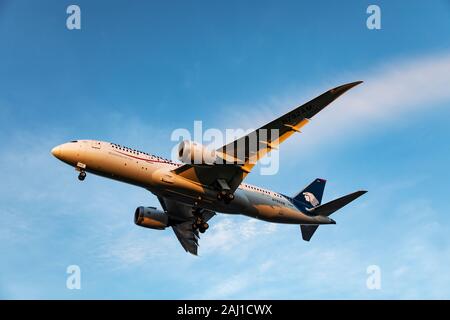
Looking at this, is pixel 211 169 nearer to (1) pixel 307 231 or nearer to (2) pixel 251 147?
(2) pixel 251 147

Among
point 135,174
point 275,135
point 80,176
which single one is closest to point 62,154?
point 80,176

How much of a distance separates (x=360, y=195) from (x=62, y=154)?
80.5 feet

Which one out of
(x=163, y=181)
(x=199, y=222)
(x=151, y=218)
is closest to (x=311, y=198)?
(x=199, y=222)

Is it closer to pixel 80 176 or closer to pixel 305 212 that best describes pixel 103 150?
pixel 80 176

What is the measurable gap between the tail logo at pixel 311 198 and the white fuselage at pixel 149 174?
290 inches

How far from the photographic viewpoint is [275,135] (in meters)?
42.8

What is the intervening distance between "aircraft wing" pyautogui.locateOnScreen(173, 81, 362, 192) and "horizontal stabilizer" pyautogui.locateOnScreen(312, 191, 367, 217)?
8859 millimetres

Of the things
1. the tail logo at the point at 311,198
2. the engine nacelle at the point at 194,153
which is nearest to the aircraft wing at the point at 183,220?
the tail logo at the point at 311,198

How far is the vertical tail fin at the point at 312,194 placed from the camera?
54.4 m

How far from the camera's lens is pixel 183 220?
56344 millimetres

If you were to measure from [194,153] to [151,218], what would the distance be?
13657 millimetres

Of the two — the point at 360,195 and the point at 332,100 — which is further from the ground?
the point at 332,100
